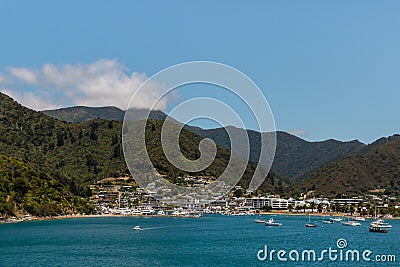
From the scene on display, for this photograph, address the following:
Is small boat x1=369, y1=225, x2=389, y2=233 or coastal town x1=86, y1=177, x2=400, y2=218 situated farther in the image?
coastal town x1=86, y1=177, x2=400, y2=218

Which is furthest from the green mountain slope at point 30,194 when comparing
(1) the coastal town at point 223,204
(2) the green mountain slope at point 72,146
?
(2) the green mountain slope at point 72,146

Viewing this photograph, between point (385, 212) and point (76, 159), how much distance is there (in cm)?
9296

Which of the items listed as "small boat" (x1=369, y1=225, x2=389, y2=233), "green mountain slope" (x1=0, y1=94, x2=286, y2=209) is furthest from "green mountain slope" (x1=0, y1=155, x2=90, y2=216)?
"small boat" (x1=369, y1=225, x2=389, y2=233)

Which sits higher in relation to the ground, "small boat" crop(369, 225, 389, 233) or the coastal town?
the coastal town

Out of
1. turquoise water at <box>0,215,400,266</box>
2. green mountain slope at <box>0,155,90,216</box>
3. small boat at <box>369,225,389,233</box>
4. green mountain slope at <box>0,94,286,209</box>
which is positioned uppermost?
green mountain slope at <box>0,94,286,209</box>

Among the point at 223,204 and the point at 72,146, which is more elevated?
the point at 72,146

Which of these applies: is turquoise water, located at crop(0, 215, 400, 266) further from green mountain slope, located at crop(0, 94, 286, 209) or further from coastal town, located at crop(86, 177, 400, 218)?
green mountain slope, located at crop(0, 94, 286, 209)

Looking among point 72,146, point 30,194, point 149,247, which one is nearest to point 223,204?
point 72,146

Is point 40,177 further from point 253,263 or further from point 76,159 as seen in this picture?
point 253,263

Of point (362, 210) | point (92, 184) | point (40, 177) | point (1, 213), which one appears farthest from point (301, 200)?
point (1, 213)

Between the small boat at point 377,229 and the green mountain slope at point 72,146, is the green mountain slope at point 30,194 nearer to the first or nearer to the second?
the green mountain slope at point 72,146

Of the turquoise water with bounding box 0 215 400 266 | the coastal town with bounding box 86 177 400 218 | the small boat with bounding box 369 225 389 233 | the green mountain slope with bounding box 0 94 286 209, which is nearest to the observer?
the turquoise water with bounding box 0 215 400 266

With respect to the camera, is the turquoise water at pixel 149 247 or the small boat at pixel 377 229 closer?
the turquoise water at pixel 149 247

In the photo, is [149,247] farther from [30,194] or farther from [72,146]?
[72,146]
